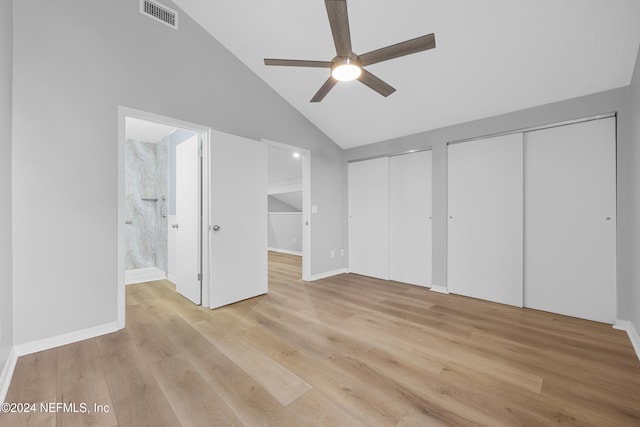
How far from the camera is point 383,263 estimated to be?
4.23 metres

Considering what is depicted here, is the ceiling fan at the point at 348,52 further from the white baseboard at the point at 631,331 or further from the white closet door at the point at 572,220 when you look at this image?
the white baseboard at the point at 631,331

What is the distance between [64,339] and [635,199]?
16.0 feet

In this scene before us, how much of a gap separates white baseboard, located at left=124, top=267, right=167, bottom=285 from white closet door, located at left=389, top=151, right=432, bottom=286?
3779 mm

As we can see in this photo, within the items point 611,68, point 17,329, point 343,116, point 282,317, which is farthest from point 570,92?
point 17,329

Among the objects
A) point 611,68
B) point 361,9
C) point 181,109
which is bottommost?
point 181,109

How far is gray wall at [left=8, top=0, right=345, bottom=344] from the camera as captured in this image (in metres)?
1.97

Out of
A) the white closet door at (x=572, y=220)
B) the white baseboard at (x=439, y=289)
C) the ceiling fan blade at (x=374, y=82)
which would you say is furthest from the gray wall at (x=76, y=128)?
the white closet door at (x=572, y=220)

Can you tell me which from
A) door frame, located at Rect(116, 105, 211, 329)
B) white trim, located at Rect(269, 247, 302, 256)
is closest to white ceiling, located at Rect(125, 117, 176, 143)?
door frame, located at Rect(116, 105, 211, 329)

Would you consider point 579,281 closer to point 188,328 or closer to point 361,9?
point 361,9

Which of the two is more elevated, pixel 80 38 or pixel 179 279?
pixel 80 38

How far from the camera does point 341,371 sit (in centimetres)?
175

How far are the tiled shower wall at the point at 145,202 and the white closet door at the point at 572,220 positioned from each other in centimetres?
535

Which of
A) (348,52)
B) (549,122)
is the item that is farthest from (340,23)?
(549,122)

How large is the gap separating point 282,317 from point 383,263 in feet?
6.91
